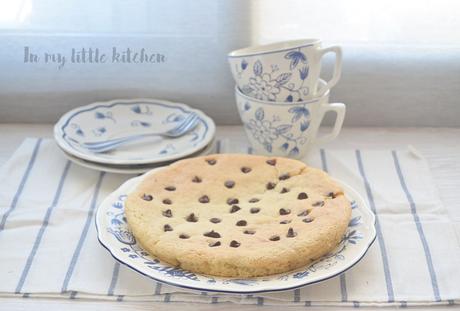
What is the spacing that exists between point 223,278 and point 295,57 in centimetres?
37

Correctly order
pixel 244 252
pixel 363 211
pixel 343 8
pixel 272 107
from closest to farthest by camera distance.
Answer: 1. pixel 244 252
2. pixel 363 211
3. pixel 272 107
4. pixel 343 8

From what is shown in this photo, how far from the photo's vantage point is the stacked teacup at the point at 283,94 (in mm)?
1045

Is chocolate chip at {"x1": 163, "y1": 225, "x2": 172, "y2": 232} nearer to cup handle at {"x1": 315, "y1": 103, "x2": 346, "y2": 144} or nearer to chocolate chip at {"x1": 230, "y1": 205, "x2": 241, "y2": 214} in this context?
chocolate chip at {"x1": 230, "y1": 205, "x2": 241, "y2": 214}

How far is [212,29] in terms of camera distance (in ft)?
3.93

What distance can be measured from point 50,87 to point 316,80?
1.53 feet

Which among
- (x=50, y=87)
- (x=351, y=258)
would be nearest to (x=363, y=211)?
(x=351, y=258)

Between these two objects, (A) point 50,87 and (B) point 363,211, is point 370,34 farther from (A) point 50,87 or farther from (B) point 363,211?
(A) point 50,87

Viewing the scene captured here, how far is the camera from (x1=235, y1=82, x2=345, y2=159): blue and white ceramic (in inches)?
42.2

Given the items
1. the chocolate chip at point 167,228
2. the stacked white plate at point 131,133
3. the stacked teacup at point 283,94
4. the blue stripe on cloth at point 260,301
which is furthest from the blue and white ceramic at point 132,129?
the blue stripe on cloth at point 260,301

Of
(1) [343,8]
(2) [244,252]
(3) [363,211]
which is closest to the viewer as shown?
(2) [244,252]

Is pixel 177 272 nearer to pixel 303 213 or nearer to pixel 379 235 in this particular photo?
pixel 303 213

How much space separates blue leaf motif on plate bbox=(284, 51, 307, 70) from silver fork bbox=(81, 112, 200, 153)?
218mm

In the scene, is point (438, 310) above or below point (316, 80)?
below

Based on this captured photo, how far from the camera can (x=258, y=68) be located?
1052 millimetres
